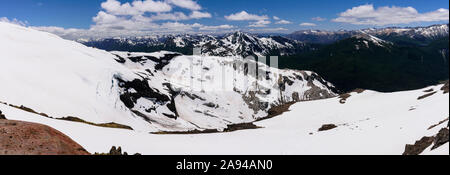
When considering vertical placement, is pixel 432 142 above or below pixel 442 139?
below

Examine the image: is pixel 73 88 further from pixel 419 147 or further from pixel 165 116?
pixel 419 147

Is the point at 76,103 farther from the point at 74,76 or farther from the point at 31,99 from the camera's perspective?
the point at 74,76

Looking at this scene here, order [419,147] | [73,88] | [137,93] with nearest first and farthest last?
1. [419,147]
2. [73,88]
3. [137,93]

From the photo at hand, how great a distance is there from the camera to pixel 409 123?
102 ft

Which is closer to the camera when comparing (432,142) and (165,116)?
(432,142)

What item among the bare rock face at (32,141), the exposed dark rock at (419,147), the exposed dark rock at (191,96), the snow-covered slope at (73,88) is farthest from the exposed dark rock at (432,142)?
the exposed dark rock at (191,96)

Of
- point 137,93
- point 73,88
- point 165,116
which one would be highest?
point 73,88

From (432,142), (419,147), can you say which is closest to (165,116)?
(419,147)

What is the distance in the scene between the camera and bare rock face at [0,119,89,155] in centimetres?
1411

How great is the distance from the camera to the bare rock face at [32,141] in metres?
14.1

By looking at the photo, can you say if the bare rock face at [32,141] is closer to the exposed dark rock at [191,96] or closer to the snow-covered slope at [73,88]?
the snow-covered slope at [73,88]

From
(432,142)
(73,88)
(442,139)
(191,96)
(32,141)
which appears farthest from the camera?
(191,96)

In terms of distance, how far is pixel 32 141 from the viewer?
15.0 metres
